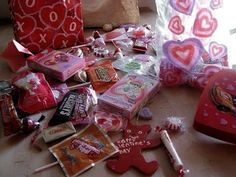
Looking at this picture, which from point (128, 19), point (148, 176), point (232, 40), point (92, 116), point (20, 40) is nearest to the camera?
point (148, 176)

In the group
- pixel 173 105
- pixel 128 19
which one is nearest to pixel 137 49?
pixel 128 19

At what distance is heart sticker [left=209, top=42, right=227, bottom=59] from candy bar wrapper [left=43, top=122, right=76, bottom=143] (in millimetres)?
493

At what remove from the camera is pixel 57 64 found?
100 centimetres

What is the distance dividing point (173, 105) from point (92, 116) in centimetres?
25

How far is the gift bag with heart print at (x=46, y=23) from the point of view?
3.47 ft

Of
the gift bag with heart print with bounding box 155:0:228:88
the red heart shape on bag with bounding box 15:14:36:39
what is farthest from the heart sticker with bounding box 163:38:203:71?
the red heart shape on bag with bounding box 15:14:36:39

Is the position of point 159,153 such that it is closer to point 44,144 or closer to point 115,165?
point 115,165

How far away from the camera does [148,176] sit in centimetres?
70

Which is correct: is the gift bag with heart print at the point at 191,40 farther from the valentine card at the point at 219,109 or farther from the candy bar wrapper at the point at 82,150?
the candy bar wrapper at the point at 82,150

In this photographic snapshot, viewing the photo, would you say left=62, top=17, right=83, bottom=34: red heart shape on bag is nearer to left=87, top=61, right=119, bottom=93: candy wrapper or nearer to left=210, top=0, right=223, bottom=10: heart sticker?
left=87, top=61, right=119, bottom=93: candy wrapper

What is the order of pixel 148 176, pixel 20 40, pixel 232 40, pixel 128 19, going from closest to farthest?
pixel 148 176, pixel 232 40, pixel 20 40, pixel 128 19

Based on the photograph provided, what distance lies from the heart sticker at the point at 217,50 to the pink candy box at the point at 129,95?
20cm

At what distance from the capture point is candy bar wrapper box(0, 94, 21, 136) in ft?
2.63

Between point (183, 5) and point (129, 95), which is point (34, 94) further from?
point (183, 5)
